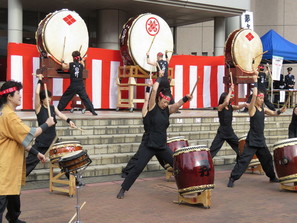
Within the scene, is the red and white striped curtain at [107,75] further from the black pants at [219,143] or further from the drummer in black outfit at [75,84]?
the black pants at [219,143]

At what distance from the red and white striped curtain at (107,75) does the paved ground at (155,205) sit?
5128mm

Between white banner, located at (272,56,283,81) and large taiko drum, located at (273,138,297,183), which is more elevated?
white banner, located at (272,56,283,81)

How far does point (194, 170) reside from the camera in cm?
668

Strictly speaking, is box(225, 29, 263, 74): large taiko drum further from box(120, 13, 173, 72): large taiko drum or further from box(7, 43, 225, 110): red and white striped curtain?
box(120, 13, 173, 72): large taiko drum

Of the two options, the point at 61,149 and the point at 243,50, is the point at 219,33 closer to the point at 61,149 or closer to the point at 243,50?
the point at 243,50

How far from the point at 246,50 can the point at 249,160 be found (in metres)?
7.17

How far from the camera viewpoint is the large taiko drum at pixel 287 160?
7535mm

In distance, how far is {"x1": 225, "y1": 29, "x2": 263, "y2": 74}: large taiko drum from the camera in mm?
14383

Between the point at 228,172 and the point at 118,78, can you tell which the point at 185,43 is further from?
the point at 228,172

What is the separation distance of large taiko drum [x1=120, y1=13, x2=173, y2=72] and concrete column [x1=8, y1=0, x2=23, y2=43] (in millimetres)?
→ 2786

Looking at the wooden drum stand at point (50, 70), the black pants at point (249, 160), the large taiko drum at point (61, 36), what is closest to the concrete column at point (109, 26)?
the large taiko drum at point (61, 36)

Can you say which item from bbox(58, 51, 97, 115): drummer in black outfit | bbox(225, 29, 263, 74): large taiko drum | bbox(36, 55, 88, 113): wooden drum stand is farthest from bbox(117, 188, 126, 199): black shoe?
bbox(225, 29, 263, 74): large taiko drum

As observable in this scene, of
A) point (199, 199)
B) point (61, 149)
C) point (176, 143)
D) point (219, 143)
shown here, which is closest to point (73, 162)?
point (61, 149)

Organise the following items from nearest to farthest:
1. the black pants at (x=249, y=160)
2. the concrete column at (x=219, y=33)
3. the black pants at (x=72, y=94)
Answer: the black pants at (x=249, y=160) → the black pants at (x=72, y=94) → the concrete column at (x=219, y=33)
